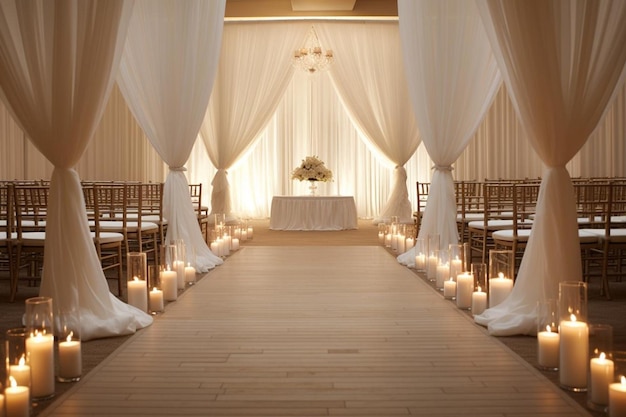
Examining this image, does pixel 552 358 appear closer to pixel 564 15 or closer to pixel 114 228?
pixel 564 15

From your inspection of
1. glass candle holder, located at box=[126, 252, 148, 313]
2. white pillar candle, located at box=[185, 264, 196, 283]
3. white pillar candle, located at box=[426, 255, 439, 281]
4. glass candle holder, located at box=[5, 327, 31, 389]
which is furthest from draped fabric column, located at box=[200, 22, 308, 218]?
glass candle holder, located at box=[5, 327, 31, 389]

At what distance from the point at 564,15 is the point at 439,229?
2.85 m

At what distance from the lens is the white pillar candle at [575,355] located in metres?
2.57

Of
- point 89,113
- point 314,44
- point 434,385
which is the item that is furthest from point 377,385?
point 314,44

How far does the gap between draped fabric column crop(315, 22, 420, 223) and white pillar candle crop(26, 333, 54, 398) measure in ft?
28.7

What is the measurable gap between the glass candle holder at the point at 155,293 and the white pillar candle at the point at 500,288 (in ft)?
6.66

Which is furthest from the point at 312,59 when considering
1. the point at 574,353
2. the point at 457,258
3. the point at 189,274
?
the point at 574,353

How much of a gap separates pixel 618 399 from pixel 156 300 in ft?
9.00

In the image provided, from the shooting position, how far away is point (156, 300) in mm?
4078

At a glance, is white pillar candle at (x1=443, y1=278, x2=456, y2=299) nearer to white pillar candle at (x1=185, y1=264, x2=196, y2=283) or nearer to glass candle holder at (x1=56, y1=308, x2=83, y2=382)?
white pillar candle at (x1=185, y1=264, x2=196, y2=283)

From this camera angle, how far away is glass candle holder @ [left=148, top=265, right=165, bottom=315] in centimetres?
407

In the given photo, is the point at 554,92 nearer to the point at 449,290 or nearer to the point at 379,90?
the point at 449,290

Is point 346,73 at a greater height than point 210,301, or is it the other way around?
point 346,73

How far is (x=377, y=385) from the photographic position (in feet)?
8.70
